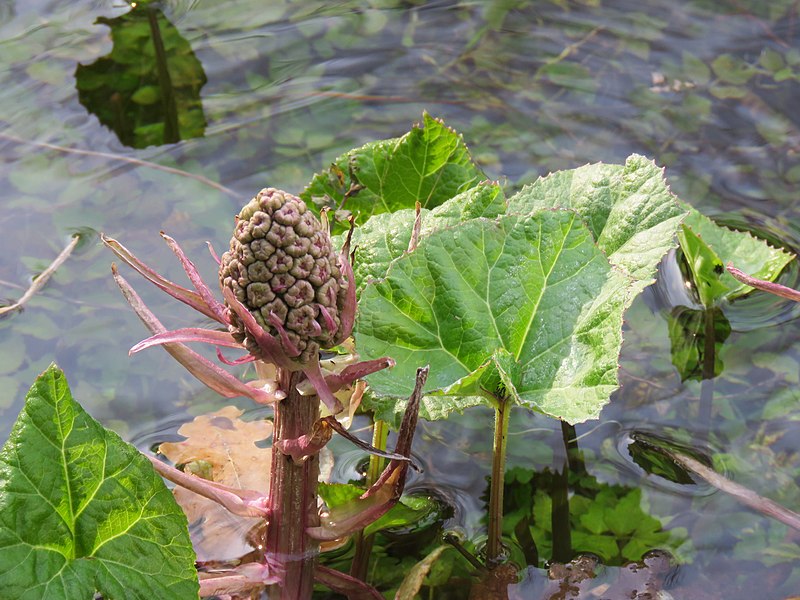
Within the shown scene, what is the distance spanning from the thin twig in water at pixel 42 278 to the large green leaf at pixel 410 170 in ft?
2.78

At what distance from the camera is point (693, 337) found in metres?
2.47

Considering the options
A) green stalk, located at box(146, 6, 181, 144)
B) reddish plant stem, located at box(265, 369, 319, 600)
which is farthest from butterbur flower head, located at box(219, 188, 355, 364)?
green stalk, located at box(146, 6, 181, 144)

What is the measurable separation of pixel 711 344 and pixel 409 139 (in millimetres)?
912

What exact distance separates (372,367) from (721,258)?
3.99ft

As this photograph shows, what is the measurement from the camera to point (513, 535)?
81.2 inches

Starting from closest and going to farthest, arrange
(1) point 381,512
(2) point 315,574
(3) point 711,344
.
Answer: (1) point 381,512, (2) point 315,574, (3) point 711,344

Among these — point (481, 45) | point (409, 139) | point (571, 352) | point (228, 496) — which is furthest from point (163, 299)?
point (481, 45)

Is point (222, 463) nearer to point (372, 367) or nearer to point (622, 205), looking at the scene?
point (372, 367)

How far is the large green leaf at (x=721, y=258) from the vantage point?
7.74 feet

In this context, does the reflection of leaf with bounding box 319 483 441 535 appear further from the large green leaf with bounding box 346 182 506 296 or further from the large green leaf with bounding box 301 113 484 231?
the large green leaf with bounding box 301 113 484 231

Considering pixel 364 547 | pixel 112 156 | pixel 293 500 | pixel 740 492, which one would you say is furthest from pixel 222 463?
pixel 112 156

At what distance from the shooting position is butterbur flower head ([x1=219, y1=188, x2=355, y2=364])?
141 cm

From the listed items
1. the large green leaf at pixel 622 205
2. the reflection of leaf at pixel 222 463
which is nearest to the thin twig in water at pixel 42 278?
the reflection of leaf at pixel 222 463

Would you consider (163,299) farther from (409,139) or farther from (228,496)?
(228,496)
